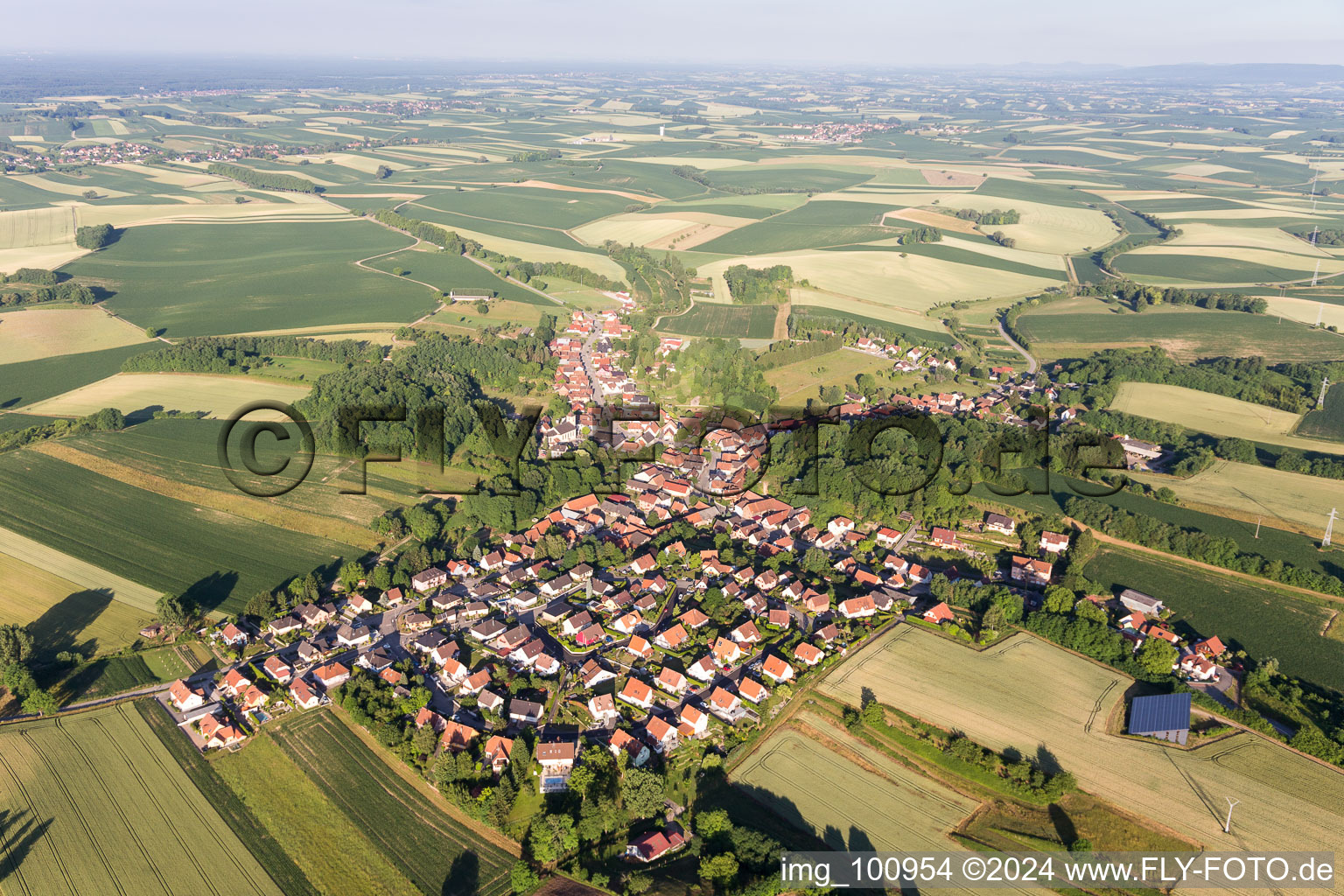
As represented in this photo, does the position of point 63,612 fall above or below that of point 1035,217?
below

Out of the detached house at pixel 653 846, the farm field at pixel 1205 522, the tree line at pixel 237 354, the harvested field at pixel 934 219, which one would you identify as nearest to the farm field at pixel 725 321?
the tree line at pixel 237 354

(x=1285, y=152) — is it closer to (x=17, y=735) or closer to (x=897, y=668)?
(x=897, y=668)

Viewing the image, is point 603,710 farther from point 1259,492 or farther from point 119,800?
point 1259,492

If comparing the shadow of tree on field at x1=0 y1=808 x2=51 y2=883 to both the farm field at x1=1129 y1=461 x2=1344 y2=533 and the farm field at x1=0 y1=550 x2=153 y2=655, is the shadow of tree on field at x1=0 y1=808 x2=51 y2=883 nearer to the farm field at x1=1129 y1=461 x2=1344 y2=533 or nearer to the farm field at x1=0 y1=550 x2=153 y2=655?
the farm field at x1=0 y1=550 x2=153 y2=655

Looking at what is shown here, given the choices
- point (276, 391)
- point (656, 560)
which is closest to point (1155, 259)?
point (656, 560)

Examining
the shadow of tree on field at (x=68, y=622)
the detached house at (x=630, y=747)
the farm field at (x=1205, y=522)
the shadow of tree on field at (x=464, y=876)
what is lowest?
the shadow of tree on field at (x=464, y=876)

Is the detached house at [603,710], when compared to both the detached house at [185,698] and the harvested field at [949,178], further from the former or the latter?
the harvested field at [949,178]

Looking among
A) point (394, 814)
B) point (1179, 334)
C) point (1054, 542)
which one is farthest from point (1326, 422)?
point (394, 814)
